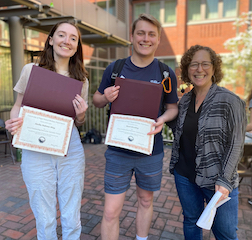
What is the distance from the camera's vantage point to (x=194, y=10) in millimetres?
13602

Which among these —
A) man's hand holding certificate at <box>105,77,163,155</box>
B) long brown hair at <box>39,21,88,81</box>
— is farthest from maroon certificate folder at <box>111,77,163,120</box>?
long brown hair at <box>39,21,88,81</box>

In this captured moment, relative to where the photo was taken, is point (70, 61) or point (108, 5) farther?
point (108, 5)

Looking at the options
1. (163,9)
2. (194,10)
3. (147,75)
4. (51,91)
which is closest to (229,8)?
(194,10)

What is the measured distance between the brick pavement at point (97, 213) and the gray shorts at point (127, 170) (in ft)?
3.35

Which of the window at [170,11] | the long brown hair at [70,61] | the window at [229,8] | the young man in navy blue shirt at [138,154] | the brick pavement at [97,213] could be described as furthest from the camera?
the window at [170,11]

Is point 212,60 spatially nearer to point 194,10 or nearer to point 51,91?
point 51,91

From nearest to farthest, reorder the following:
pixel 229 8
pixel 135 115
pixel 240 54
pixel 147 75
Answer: pixel 135 115 → pixel 147 75 → pixel 240 54 → pixel 229 8

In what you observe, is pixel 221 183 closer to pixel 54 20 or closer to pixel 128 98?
pixel 128 98

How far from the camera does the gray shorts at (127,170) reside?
6.49 feet

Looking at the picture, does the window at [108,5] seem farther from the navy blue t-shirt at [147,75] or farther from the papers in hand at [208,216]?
the papers in hand at [208,216]

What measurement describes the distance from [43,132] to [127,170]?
781 millimetres

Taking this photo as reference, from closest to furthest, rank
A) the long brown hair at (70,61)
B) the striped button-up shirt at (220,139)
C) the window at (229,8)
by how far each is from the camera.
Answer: the striped button-up shirt at (220,139) < the long brown hair at (70,61) < the window at (229,8)

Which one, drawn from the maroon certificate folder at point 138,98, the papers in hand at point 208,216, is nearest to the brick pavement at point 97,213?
the papers in hand at point 208,216

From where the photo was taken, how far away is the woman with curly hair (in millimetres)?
1677
